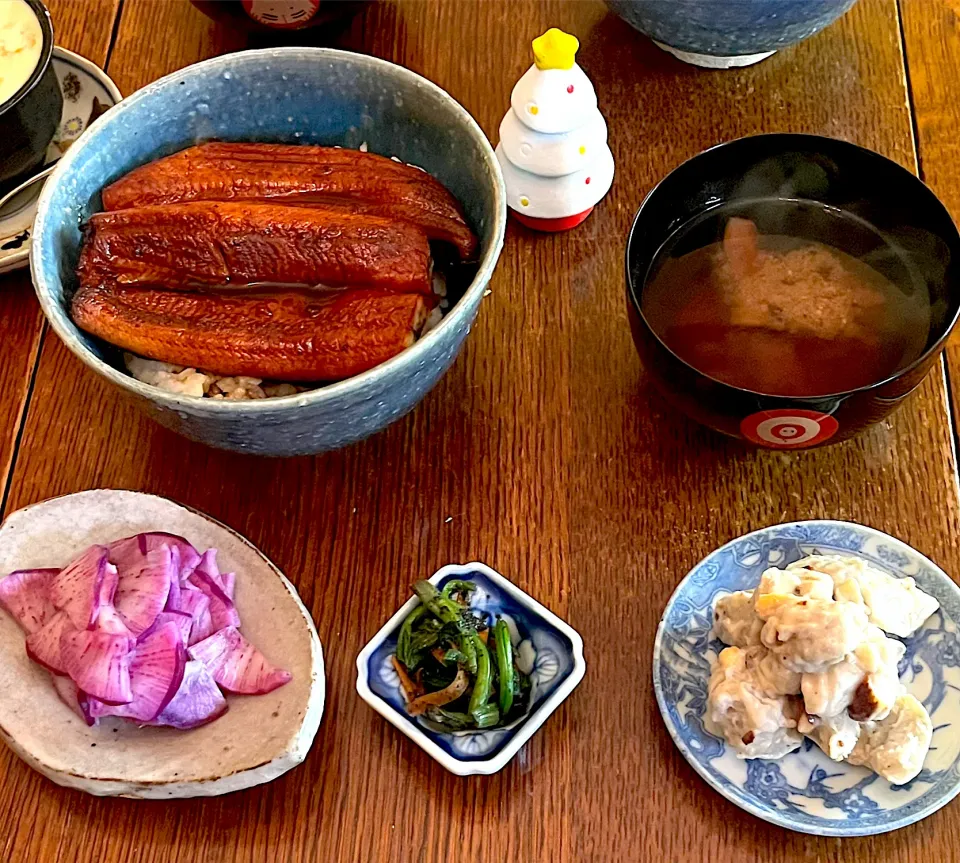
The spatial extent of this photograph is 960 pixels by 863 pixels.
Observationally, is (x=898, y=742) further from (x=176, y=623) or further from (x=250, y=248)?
(x=250, y=248)

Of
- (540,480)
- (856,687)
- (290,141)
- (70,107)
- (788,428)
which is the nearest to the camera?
(856,687)

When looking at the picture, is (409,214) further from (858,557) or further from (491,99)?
(858,557)

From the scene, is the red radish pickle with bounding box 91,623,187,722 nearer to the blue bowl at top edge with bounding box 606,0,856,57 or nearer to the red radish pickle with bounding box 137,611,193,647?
the red radish pickle with bounding box 137,611,193,647

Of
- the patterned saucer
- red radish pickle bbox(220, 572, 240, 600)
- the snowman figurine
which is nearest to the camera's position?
red radish pickle bbox(220, 572, 240, 600)

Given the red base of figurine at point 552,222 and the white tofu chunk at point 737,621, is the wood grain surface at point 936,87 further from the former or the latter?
the white tofu chunk at point 737,621

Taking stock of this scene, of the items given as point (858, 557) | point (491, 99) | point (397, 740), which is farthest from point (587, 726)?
point (491, 99)

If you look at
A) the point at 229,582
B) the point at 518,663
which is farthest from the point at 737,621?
the point at 229,582

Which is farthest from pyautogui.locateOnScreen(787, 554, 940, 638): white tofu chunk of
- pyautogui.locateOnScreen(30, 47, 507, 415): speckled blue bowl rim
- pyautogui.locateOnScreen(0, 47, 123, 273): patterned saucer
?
pyautogui.locateOnScreen(0, 47, 123, 273): patterned saucer
